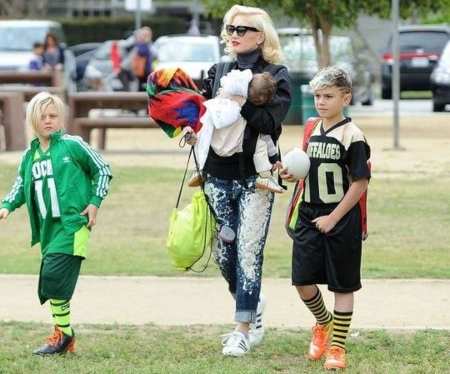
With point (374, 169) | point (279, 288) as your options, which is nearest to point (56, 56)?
point (374, 169)

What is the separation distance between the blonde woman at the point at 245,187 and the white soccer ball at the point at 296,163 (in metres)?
0.37

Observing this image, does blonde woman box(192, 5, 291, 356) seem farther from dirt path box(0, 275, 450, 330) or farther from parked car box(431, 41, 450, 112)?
parked car box(431, 41, 450, 112)

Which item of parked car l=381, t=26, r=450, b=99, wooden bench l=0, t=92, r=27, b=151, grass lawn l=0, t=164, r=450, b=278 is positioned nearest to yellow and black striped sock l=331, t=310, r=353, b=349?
grass lawn l=0, t=164, r=450, b=278

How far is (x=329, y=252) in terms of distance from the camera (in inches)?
254

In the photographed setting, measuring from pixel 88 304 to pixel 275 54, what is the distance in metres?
2.22

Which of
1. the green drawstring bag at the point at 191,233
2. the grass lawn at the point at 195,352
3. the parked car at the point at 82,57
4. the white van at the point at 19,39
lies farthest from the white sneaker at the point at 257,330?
the parked car at the point at 82,57

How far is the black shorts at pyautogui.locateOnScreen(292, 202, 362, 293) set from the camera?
6.45 metres

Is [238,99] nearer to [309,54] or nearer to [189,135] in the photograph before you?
[189,135]

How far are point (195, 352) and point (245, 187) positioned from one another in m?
0.85

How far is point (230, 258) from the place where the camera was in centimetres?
687

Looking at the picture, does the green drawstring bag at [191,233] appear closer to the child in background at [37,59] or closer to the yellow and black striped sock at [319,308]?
the yellow and black striped sock at [319,308]

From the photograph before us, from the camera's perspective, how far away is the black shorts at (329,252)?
6445 mm

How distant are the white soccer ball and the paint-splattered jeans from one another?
42 centimetres

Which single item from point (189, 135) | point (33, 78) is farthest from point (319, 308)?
point (33, 78)
